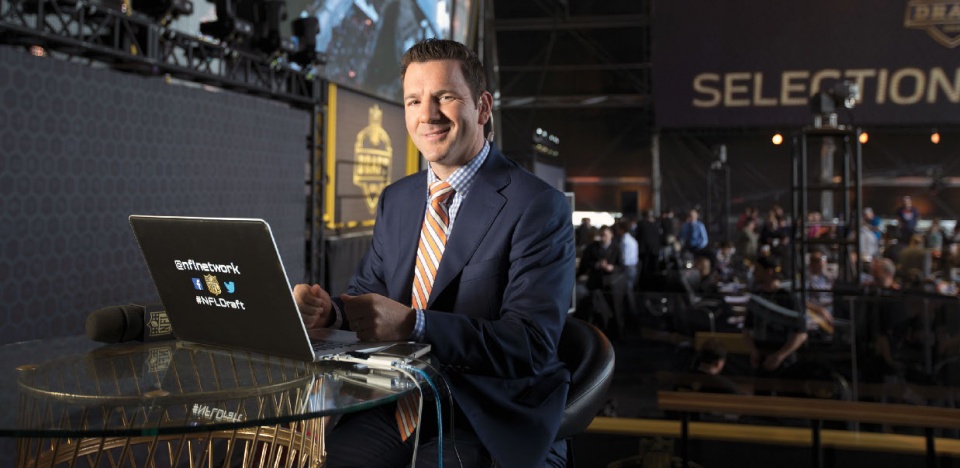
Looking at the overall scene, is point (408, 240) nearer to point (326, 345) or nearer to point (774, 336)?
point (326, 345)

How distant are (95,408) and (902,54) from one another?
1189 cm

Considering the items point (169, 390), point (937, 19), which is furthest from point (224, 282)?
point (937, 19)

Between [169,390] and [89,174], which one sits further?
[89,174]

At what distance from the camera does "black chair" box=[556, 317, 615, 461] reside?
1.67 m

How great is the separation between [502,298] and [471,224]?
0.17m

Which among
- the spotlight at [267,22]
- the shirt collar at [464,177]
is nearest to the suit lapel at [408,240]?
the shirt collar at [464,177]

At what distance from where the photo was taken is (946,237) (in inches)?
387

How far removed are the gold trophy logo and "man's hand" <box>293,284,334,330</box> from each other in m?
6.86

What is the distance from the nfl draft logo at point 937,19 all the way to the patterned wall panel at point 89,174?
Result: 364 inches

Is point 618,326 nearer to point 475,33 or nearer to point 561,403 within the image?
point 561,403

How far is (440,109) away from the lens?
1.68 metres

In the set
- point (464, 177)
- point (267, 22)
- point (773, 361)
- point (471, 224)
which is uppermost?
point (267, 22)

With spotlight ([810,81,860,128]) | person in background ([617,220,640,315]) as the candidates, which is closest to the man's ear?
spotlight ([810,81,860,128])

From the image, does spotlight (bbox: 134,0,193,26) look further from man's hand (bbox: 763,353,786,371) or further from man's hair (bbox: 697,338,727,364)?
man's hand (bbox: 763,353,786,371)
